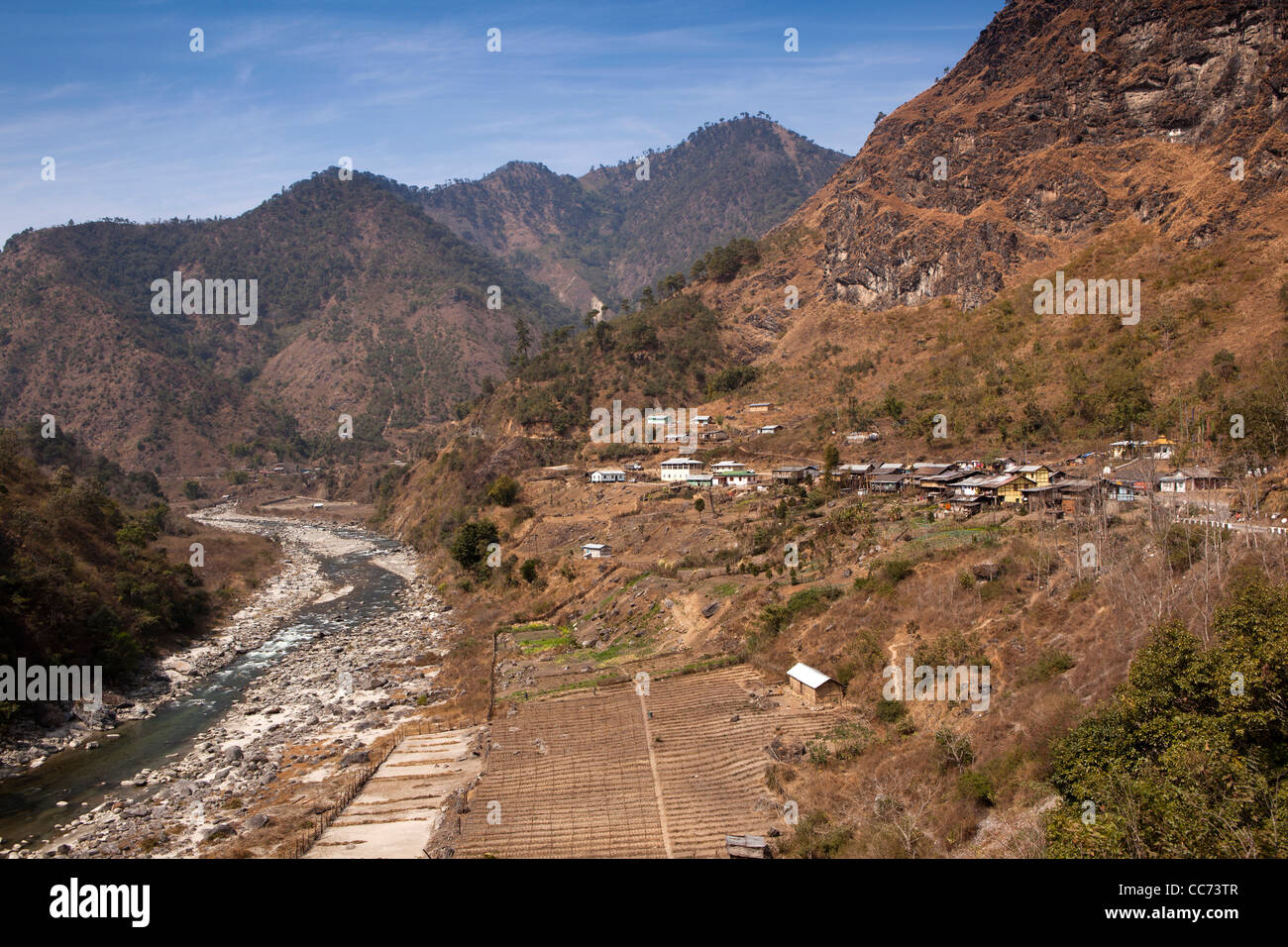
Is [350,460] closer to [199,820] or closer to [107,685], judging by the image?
[107,685]

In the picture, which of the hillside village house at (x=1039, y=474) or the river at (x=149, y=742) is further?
the hillside village house at (x=1039, y=474)

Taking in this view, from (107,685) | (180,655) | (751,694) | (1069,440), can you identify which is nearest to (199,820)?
(107,685)

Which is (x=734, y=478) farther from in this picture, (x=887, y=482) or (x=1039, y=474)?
(x=1039, y=474)

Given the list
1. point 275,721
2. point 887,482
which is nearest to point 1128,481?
point 887,482

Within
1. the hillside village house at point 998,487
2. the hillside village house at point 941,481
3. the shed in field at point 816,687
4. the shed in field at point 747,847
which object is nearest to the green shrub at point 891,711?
the shed in field at point 816,687

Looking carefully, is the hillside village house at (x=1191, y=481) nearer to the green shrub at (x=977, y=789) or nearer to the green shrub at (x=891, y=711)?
the green shrub at (x=891, y=711)
